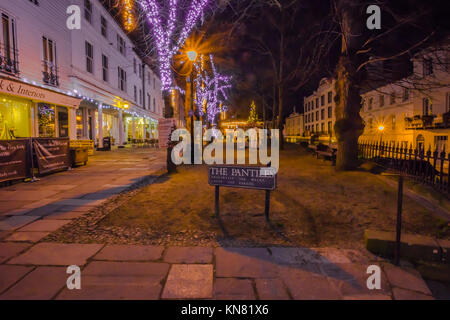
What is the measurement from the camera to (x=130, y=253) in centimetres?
345

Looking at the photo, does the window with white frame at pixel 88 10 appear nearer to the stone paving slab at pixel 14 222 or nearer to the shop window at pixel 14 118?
the shop window at pixel 14 118

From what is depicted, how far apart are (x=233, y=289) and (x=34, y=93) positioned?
1362 centimetres

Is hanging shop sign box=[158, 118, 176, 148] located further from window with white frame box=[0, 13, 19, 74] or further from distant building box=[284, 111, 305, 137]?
distant building box=[284, 111, 305, 137]

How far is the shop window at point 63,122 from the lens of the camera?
15.3 m

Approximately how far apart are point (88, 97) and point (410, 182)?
17799mm

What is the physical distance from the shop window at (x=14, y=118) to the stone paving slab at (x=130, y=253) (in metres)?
11.3

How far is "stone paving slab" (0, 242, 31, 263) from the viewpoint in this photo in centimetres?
332

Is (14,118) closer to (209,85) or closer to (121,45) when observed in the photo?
(121,45)

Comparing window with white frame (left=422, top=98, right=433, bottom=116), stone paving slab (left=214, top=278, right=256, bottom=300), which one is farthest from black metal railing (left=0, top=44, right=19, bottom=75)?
window with white frame (left=422, top=98, right=433, bottom=116)

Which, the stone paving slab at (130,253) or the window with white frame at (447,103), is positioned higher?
the window with white frame at (447,103)

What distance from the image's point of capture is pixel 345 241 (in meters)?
3.95

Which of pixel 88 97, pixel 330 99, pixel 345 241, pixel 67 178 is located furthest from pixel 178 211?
pixel 330 99

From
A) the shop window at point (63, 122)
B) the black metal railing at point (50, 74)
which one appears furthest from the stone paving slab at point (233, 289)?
the shop window at point (63, 122)
